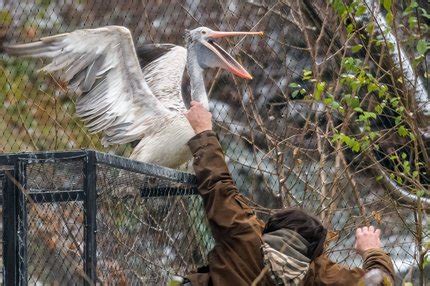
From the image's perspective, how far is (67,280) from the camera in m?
5.74

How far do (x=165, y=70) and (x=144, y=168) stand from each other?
276 centimetres

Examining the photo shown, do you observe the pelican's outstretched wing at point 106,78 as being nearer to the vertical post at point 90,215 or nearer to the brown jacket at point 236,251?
the brown jacket at point 236,251

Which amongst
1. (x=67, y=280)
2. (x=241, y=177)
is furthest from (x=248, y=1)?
(x=67, y=280)

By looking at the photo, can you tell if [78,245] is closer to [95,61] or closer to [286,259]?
[286,259]

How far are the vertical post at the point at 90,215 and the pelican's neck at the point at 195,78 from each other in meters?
2.70

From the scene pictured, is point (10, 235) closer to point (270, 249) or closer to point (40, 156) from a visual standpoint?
point (40, 156)

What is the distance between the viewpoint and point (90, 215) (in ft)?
15.3

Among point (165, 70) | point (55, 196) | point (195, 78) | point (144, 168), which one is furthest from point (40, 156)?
point (165, 70)

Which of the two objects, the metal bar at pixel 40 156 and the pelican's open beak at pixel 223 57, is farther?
the pelican's open beak at pixel 223 57

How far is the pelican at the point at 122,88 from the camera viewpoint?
7.29 meters

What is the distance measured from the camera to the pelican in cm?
729

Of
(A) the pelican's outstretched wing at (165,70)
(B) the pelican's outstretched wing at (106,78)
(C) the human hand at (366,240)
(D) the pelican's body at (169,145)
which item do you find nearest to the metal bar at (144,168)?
(C) the human hand at (366,240)

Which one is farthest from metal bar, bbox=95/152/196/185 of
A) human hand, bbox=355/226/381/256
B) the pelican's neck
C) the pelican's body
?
the pelican's neck

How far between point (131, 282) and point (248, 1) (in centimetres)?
417
